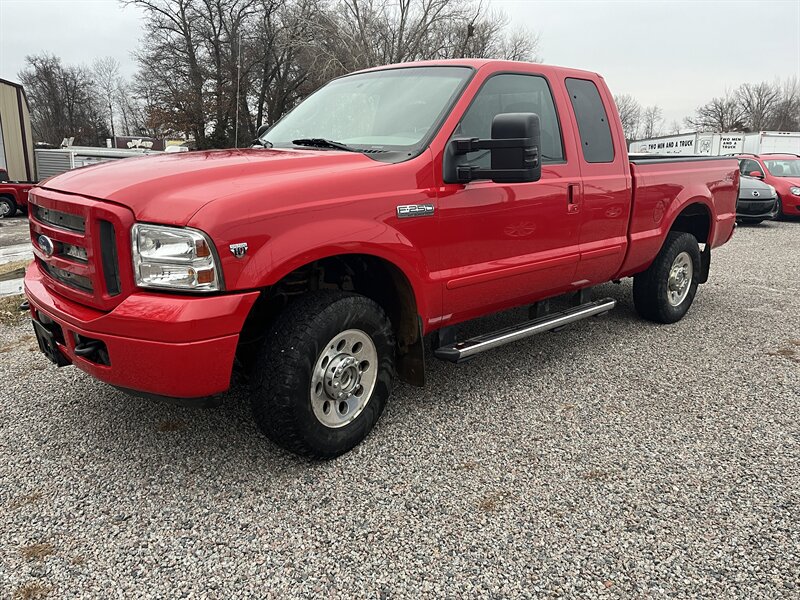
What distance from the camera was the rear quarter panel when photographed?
4695mm

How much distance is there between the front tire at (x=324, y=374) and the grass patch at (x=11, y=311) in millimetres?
3724

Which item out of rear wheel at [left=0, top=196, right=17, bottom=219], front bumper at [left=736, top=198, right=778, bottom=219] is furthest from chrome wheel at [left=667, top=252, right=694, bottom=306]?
rear wheel at [left=0, top=196, right=17, bottom=219]

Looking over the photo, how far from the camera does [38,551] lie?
234 cm

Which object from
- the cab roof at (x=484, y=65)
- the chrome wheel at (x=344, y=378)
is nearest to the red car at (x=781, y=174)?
the cab roof at (x=484, y=65)

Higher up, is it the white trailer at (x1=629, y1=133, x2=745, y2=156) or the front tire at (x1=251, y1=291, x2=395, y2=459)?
the white trailer at (x1=629, y1=133, x2=745, y2=156)

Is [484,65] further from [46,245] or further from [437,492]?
[46,245]

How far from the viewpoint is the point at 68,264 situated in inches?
107

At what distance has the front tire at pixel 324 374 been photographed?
2.74 meters

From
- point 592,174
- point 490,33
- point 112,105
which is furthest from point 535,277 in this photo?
point 112,105

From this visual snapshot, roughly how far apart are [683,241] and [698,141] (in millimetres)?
26676

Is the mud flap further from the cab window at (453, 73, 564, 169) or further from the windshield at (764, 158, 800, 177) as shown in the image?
the windshield at (764, 158, 800, 177)

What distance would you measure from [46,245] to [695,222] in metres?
5.32

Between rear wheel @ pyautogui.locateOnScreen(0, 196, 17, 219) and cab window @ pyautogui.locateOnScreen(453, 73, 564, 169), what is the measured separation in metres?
16.3

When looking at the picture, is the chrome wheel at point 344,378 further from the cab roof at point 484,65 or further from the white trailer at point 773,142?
the white trailer at point 773,142
